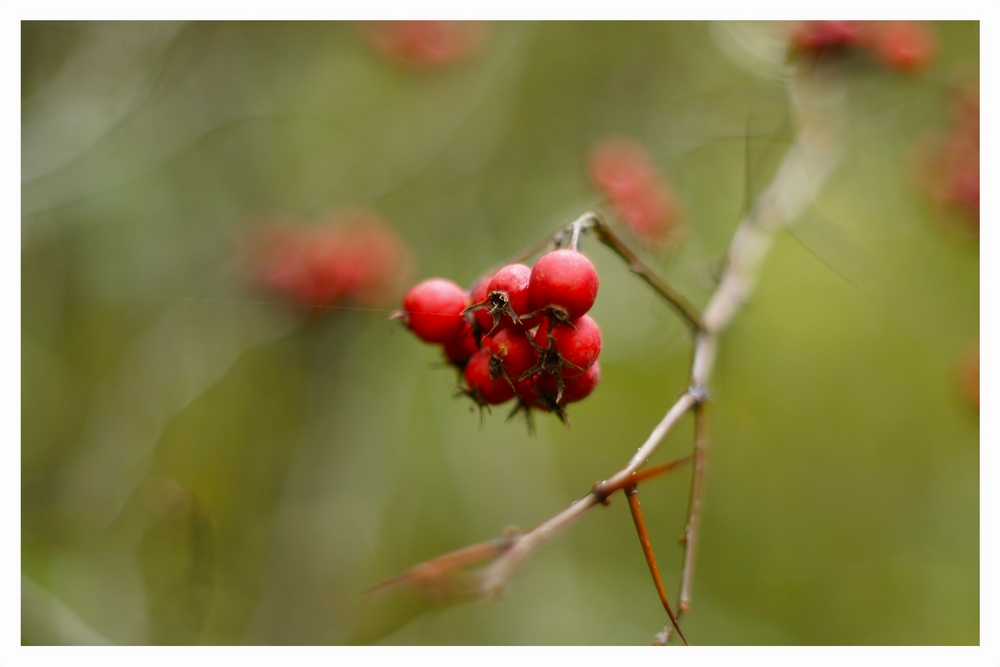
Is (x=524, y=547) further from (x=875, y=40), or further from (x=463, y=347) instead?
(x=875, y=40)

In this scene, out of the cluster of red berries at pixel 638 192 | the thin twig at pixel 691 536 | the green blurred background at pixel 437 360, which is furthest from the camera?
the green blurred background at pixel 437 360

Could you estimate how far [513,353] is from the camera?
2.07 ft

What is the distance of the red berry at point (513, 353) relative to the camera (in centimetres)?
63

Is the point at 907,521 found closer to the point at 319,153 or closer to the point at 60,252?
the point at 319,153

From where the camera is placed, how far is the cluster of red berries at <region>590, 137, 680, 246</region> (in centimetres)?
156

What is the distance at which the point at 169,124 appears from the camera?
195 cm

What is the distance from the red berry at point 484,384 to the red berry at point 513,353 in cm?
2

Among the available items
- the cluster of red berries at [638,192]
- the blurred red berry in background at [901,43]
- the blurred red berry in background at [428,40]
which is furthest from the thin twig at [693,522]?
the blurred red berry in background at [428,40]

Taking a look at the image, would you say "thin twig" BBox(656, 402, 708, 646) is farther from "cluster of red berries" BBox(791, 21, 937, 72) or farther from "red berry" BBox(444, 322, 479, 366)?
"cluster of red berries" BBox(791, 21, 937, 72)

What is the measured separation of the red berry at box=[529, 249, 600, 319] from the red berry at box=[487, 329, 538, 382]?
0.06 meters

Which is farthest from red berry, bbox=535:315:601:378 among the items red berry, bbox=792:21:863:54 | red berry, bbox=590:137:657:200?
red berry, bbox=792:21:863:54

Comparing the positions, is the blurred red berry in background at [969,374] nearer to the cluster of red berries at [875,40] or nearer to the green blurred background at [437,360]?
the green blurred background at [437,360]

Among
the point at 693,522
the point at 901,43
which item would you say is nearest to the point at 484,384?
the point at 693,522
